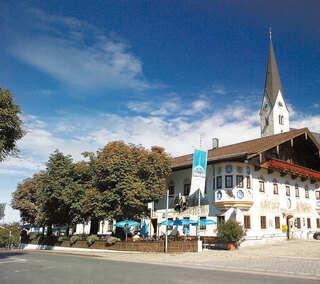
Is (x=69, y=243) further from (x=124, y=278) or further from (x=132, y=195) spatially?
(x=124, y=278)

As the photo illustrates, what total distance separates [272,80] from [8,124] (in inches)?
3047

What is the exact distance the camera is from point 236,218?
2845 centimetres

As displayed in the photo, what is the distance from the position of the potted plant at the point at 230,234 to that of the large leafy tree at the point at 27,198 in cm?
2849

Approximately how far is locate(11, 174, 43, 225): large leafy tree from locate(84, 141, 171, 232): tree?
17790 mm

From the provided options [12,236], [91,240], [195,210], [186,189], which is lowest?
[12,236]

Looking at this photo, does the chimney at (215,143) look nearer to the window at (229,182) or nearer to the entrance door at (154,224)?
the window at (229,182)

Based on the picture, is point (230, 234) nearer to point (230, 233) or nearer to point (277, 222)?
point (230, 233)

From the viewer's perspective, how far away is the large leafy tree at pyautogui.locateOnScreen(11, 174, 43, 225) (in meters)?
43.5

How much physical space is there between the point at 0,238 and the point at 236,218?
50.7 m

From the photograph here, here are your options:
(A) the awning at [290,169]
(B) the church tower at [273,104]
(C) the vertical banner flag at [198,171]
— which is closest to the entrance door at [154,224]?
(C) the vertical banner flag at [198,171]

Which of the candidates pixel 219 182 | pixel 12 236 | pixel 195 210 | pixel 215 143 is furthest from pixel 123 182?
pixel 12 236

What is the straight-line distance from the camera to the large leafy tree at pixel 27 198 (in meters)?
43.5

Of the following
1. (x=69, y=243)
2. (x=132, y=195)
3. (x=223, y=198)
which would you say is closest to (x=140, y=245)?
(x=132, y=195)

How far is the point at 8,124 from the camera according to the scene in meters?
19.0
